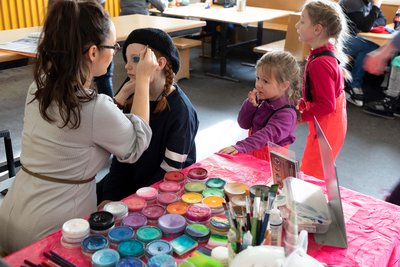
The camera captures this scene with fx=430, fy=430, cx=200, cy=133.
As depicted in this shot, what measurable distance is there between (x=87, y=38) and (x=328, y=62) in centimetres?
124

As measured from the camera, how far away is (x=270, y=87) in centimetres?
184

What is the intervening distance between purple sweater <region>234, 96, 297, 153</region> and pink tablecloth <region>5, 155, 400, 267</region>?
0.71 feet

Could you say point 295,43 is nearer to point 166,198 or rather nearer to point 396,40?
point 396,40

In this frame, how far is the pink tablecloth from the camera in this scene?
39.7 inches

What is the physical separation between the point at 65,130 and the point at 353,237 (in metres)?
0.82

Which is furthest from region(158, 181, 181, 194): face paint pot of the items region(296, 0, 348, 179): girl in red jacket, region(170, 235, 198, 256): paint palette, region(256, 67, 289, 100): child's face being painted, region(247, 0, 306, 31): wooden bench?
region(247, 0, 306, 31): wooden bench

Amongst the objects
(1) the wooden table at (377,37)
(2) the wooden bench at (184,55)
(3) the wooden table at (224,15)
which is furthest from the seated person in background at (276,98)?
(2) the wooden bench at (184,55)

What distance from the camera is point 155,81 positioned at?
161 cm

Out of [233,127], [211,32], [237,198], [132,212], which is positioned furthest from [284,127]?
[211,32]

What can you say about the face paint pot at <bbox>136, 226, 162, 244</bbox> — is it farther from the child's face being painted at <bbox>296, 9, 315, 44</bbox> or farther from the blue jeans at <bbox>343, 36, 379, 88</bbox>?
the blue jeans at <bbox>343, 36, 379, 88</bbox>

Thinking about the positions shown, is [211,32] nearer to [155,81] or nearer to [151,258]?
[155,81]

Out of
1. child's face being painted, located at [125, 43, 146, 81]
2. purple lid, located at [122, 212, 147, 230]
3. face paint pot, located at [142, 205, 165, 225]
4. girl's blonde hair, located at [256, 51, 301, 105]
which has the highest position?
child's face being painted, located at [125, 43, 146, 81]

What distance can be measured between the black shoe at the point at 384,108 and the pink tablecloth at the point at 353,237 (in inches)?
121

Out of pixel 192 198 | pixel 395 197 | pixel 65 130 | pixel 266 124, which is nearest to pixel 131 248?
pixel 192 198
